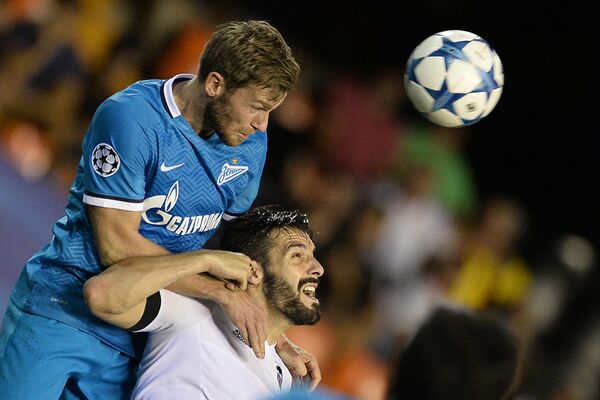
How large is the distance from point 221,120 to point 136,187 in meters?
0.41

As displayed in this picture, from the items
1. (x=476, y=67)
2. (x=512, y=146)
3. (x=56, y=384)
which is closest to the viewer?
(x=56, y=384)

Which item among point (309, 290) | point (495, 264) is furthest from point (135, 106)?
point (495, 264)

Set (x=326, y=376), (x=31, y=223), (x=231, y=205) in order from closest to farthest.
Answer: (x=231, y=205) → (x=31, y=223) → (x=326, y=376)

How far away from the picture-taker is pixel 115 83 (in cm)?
642

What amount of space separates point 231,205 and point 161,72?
295 centimetres

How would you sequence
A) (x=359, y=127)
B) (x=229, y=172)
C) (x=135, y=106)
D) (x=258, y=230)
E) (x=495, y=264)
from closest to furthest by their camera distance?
(x=135, y=106), (x=229, y=172), (x=258, y=230), (x=359, y=127), (x=495, y=264)

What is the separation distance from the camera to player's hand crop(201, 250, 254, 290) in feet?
11.5

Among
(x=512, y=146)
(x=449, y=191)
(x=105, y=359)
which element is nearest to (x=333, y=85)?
(x=449, y=191)

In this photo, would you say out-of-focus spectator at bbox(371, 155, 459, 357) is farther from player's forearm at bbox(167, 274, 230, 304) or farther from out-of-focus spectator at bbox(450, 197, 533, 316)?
player's forearm at bbox(167, 274, 230, 304)

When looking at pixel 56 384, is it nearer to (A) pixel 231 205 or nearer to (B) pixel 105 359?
(B) pixel 105 359

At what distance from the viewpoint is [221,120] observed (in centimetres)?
359

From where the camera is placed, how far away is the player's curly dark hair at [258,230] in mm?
3988

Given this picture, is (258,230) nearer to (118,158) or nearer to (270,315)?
Answer: (270,315)

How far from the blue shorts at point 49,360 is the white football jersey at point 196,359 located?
203 mm
